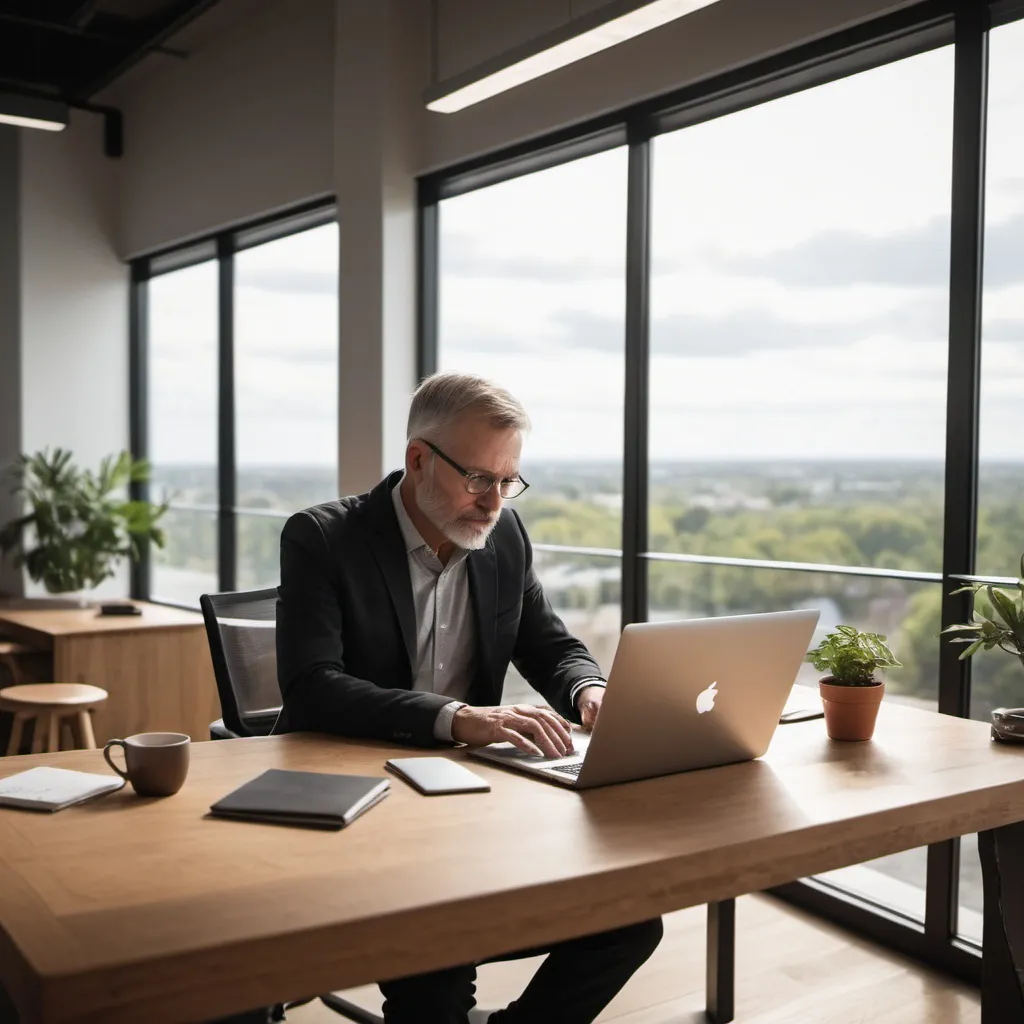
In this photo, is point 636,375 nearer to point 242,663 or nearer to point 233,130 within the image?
point 242,663

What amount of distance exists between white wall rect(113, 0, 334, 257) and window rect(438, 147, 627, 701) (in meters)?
0.92

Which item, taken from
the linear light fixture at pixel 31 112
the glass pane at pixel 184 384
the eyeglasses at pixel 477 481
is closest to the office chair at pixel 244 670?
the eyeglasses at pixel 477 481

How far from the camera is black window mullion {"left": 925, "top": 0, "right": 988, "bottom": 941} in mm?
2943

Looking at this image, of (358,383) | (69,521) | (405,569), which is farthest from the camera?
(69,521)

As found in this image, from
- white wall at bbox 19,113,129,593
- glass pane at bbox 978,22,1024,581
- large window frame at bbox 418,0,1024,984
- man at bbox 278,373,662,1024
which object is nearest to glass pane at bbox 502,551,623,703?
large window frame at bbox 418,0,1024,984

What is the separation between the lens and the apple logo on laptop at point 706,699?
1703 mm

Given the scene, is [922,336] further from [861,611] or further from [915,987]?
[915,987]

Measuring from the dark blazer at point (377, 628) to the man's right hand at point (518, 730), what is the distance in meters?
0.06

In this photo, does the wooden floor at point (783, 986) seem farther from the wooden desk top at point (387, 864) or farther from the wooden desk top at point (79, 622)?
the wooden desk top at point (79, 622)

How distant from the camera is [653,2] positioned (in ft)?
9.64

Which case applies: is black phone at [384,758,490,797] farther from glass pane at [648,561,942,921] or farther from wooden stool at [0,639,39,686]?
wooden stool at [0,639,39,686]

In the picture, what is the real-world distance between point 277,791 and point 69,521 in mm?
4878

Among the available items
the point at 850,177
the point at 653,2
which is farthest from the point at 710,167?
the point at 653,2

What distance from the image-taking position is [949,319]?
3.01 meters
